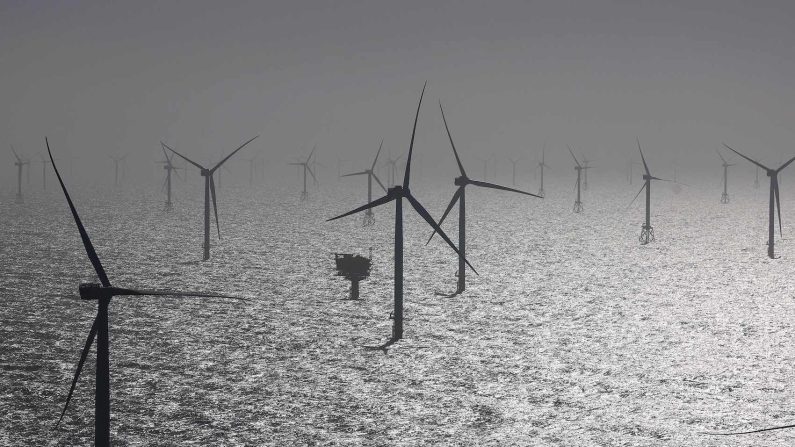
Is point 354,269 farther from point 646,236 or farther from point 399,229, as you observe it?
point 646,236

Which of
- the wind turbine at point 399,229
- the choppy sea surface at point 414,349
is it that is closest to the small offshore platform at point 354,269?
the choppy sea surface at point 414,349

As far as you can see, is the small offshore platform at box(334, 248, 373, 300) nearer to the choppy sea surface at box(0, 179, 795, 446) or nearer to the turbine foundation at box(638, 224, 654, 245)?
the choppy sea surface at box(0, 179, 795, 446)

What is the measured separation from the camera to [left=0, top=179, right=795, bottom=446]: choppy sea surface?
1009 inches

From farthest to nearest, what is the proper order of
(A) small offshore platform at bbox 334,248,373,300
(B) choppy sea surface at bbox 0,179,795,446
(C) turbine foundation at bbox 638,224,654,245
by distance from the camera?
(C) turbine foundation at bbox 638,224,654,245
(A) small offshore platform at bbox 334,248,373,300
(B) choppy sea surface at bbox 0,179,795,446

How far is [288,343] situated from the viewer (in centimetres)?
3678

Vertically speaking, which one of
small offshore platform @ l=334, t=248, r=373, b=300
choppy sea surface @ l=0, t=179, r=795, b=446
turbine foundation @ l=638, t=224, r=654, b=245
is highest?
turbine foundation @ l=638, t=224, r=654, b=245

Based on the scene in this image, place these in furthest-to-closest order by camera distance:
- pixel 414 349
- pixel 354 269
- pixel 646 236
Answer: pixel 646 236
pixel 354 269
pixel 414 349

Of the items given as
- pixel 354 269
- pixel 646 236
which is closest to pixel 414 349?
pixel 354 269

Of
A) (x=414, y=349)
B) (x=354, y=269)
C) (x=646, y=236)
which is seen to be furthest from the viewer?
(x=646, y=236)

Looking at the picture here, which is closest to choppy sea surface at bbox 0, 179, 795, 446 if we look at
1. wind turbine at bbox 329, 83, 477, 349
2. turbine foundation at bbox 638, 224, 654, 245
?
wind turbine at bbox 329, 83, 477, 349

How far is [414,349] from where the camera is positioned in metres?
35.6

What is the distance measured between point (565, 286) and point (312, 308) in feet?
67.4

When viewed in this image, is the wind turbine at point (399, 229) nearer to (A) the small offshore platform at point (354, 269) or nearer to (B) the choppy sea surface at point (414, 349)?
(B) the choppy sea surface at point (414, 349)

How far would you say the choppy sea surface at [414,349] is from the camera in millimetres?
25625
